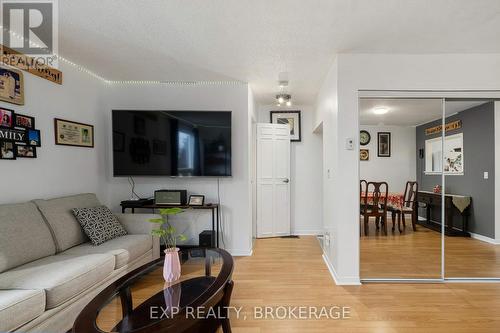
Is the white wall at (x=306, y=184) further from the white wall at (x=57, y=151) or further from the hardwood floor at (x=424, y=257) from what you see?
the white wall at (x=57, y=151)

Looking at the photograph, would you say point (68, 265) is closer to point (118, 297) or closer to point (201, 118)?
point (118, 297)

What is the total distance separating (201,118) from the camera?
308cm

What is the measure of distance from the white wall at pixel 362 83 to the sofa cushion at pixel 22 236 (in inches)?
111

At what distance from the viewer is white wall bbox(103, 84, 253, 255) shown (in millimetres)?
3305

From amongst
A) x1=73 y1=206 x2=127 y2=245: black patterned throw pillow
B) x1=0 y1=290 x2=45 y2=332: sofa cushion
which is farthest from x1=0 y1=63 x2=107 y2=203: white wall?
x1=0 y1=290 x2=45 y2=332: sofa cushion

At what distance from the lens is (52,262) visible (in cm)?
184

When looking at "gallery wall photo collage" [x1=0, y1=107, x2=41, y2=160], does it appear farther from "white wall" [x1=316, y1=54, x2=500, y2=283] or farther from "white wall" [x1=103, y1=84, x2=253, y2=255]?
"white wall" [x1=316, y1=54, x2=500, y2=283]

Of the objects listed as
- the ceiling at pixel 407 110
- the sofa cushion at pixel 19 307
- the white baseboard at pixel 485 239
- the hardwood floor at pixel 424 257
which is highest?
the ceiling at pixel 407 110

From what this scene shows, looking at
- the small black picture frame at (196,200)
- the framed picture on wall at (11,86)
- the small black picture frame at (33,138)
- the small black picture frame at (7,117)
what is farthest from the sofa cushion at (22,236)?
the small black picture frame at (196,200)

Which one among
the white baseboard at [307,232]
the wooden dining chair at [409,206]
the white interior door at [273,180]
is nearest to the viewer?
the wooden dining chair at [409,206]

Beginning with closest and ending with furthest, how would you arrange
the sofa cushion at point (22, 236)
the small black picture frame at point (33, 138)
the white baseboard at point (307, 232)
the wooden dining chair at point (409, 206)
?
1. the sofa cushion at point (22, 236)
2. the small black picture frame at point (33, 138)
3. the wooden dining chair at point (409, 206)
4. the white baseboard at point (307, 232)

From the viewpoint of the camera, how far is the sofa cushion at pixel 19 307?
4.12 feet

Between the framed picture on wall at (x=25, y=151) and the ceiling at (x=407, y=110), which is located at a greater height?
the ceiling at (x=407, y=110)

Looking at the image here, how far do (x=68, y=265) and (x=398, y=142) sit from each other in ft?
12.3
